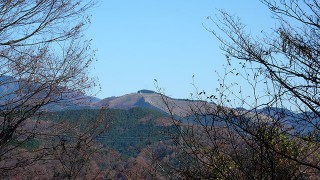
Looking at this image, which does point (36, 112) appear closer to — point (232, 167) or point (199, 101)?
point (199, 101)

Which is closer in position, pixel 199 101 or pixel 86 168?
pixel 199 101

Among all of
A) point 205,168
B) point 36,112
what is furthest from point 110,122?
point 205,168

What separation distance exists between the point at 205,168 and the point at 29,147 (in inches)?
148

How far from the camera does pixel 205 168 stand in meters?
7.35

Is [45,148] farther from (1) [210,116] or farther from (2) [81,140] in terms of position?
(1) [210,116]

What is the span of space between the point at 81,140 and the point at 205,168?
10.6 feet

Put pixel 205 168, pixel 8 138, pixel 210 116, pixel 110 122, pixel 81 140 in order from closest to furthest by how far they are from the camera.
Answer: pixel 210 116, pixel 205 168, pixel 8 138, pixel 81 140, pixel 110 122

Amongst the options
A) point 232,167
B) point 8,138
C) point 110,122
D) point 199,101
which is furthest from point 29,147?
point 110,122

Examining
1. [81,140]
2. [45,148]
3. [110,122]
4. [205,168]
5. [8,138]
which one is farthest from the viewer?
[110,122]

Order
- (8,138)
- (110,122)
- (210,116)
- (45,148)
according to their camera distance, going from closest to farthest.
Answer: (210,116)
(8,138)
(45,148)
(110,122)

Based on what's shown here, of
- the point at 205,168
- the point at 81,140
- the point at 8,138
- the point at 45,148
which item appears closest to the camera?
the point at 205,168

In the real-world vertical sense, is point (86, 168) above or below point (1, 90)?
below

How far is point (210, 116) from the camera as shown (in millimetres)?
6848

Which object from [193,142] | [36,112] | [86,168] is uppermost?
[36,112]
